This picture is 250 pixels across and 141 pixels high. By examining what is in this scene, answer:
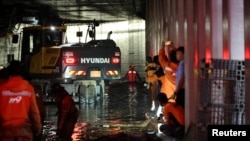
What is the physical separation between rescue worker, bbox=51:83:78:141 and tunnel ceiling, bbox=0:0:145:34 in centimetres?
876

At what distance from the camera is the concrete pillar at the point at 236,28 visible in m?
6.06

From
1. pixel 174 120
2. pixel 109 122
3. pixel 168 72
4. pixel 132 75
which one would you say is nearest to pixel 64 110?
pixel 174 120

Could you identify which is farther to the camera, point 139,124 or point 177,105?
point 139,124

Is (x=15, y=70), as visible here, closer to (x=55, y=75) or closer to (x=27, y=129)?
(x=27, y=129)

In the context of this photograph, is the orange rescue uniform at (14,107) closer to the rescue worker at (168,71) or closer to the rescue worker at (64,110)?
the rescue worker at (64,110)

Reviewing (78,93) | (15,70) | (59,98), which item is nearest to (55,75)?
(78,93)

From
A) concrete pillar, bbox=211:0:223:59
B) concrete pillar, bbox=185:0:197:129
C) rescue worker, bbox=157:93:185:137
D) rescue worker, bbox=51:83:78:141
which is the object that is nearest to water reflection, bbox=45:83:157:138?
rescue worker, bbox=51:83:78:141

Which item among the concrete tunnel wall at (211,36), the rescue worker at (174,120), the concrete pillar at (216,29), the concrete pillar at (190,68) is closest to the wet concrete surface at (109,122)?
the rescue worker at (174,120)

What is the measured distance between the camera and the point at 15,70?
17.4 ft

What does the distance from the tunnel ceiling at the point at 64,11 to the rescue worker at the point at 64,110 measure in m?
8.76

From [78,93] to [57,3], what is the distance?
9.69m

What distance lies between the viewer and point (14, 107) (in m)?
5.24

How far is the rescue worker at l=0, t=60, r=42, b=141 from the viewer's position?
5.22 metres

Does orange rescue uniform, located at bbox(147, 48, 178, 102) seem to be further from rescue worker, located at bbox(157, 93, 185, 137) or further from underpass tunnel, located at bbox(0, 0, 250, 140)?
rescue worker, located at bbox(157, 93, 185, 137)
